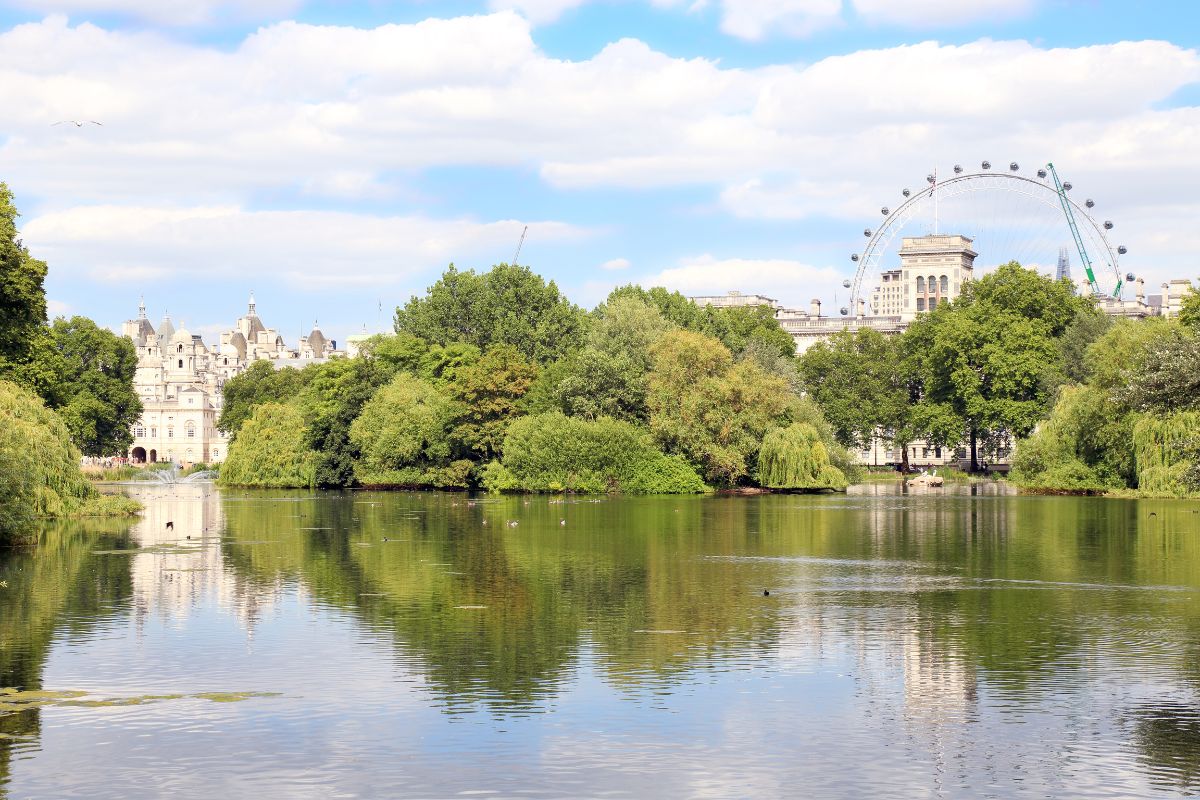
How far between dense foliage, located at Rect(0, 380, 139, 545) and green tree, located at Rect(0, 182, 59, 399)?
2.96m

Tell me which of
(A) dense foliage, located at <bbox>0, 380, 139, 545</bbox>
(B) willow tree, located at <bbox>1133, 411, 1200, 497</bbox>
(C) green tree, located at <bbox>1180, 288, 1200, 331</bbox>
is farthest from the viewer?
(C) green tree, located at <bbox>1180, 288, 1200, 331</bbox>

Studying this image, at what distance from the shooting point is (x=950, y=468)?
15000 cm

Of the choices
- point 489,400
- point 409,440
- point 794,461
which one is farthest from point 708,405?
point 409,440

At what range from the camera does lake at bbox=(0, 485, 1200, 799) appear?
714 inches

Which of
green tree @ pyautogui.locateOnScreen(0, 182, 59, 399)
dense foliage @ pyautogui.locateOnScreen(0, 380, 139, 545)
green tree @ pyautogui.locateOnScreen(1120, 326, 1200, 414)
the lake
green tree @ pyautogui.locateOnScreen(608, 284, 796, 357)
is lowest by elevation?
the lake

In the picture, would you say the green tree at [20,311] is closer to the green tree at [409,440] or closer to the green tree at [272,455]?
the green tree at [409,440]

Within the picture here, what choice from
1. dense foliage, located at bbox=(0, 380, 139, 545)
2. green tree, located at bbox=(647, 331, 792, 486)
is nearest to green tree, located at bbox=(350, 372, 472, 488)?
green tree, located at bbox=(647, 331, 792, 486)

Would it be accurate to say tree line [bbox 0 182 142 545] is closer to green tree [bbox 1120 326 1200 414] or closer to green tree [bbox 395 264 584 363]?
green tree [bbox 1120 326 1200 414]

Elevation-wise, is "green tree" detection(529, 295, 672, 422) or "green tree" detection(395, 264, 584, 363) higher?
"green tree" detection(395, 264, 584, 363)

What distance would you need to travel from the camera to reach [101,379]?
148 meters

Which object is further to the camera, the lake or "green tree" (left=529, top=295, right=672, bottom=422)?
"green tree" (left=529, top=295, right=672, bottom=422)

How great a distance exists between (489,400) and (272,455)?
71.1 feet

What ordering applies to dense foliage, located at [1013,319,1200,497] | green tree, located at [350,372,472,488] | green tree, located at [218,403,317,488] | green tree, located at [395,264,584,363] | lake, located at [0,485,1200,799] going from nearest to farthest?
1. lake, located at [0,485,1200,799]
2. dense foliage, located at [1013,319,1200,497]
3. green tree, located at [350,372,472,488]
4. green tree, located at [218,403,317,488]
5. green tree, located at [395,264,584,363]

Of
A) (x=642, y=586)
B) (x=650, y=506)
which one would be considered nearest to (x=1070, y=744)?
(x=642, y=586)
